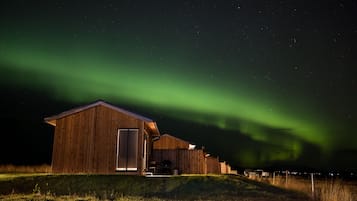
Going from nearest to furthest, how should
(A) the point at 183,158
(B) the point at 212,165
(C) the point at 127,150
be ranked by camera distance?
(C) the point at 127,150
(A) the point at 183,158
(B) the point at 212,165

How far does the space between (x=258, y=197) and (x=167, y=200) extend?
Answer: 3.42 meters

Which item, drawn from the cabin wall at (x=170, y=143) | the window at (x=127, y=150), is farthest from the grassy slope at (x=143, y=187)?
the cabin wall at (x=170, y=143)

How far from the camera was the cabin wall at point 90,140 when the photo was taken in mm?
18859

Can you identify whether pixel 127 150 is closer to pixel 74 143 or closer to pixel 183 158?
pixel 74 143

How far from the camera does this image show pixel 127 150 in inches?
798

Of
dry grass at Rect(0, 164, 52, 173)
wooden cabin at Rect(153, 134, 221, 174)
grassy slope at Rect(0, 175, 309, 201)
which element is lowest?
grassy slope at Rect(0, 175, 309, 201)

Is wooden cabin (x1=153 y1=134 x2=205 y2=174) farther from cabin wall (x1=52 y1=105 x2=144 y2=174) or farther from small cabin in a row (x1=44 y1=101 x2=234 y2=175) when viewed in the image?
cabin wall (x1=52 y1=105 x2=144 y2=174)

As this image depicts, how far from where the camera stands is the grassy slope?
14456 mm

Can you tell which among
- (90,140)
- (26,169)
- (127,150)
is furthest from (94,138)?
(26,169)

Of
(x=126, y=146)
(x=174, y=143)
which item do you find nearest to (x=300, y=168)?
(x=174, y=143)

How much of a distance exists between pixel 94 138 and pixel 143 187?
441cm

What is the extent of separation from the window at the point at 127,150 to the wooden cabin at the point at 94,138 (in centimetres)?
5

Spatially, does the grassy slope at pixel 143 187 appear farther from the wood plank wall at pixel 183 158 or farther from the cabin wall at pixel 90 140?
the wood plank wall at pixel 183 158

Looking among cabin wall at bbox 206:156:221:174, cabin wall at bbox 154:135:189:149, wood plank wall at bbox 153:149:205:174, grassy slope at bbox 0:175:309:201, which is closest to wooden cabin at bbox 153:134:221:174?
wood plank wall at bbox 153:149:205:174
